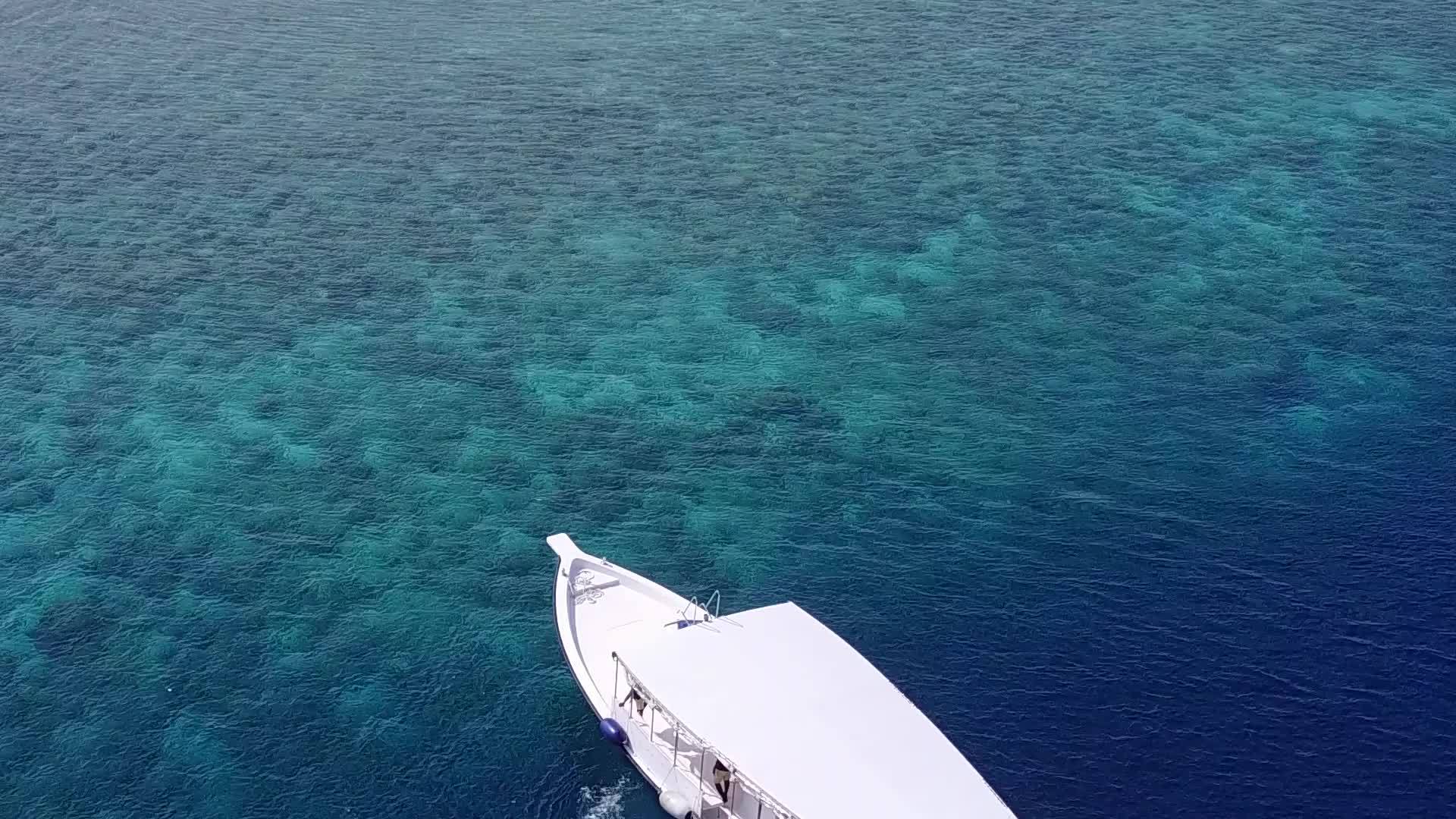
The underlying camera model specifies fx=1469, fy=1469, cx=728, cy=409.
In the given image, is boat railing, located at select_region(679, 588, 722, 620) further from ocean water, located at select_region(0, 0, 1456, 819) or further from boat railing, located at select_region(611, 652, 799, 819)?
boat railing, located at select_region(611, 652, 799, 819)

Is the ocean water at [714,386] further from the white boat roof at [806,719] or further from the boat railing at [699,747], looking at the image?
the white boat roof at [806,719]

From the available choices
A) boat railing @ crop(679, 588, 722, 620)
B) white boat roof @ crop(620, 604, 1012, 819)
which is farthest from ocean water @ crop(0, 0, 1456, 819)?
white boat roof @ crop(620, 604, 1012, 819)

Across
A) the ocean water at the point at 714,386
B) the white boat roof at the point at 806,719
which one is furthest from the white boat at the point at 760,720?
the ocean water at the point at 714,386

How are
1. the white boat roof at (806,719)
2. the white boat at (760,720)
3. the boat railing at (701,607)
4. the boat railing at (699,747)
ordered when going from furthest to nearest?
the boat railing at (701,607) → the boat railing at (699,747) → the white boat at (760,720) → the white boat roof at (806,719)

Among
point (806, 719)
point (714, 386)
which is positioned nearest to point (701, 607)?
point (806, 719)

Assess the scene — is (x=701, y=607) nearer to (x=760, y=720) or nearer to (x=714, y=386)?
(x=760, y=720)
